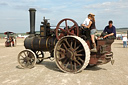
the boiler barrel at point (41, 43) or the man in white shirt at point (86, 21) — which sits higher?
the man in white shirt at point (86, 21)

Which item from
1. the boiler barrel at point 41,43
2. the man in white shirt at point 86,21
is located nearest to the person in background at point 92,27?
the man in white shirt at point 86,21

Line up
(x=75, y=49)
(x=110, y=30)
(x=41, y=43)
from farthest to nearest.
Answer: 1. (x=41, y=43)
2. (x=110, y=30)
3. (x=75, y=49)

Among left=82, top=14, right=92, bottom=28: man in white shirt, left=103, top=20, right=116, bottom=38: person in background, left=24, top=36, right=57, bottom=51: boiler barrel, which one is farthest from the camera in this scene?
left=24, top=36, right=57, bottom=51: boiler barrel

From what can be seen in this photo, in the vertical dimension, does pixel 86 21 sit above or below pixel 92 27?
above

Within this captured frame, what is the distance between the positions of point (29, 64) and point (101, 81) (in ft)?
12.8

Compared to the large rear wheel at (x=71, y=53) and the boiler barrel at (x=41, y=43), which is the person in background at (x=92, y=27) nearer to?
the large rear wheel at (x=71, y=53)

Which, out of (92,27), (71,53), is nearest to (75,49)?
(71,53)

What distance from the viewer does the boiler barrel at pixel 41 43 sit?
293 inches

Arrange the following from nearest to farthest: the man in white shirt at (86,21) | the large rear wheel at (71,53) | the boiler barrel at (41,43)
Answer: the large rear wheel at (71,53)
the man in white shirt at (86,21)
the boiler barrel at (41,43)

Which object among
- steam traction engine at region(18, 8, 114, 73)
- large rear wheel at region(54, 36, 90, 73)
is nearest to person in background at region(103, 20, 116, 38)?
steam traction engine at region(18, 8, 114, 73)

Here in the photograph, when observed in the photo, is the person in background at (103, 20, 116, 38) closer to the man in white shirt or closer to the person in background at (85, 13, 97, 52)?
the person in background at (85, 13, 97, 52)

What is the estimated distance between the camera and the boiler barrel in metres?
7.45

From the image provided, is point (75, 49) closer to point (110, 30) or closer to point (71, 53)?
point (71, 53)

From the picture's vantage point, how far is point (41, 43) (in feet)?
25.1
